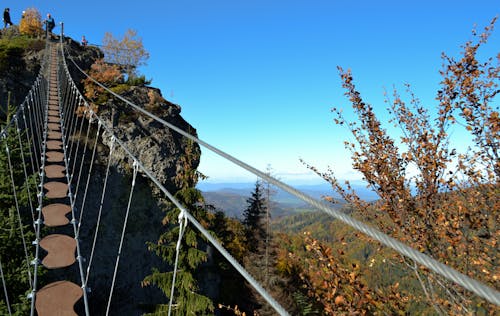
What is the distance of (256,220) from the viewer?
2564cm

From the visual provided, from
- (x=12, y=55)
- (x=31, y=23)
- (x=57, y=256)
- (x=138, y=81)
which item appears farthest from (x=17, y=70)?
(x=57, y=256)

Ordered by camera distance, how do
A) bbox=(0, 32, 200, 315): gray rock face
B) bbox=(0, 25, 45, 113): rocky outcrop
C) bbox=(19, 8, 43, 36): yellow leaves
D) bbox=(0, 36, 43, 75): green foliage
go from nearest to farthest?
bbox=(0, 32, 200, 315): gray rock face → bbox=(0, 25, 45, 113): rocky outcrop → bbox=(0, 36, 43, 75): green foliage → bbox=(19, 8, 43, 36): yellow leaves

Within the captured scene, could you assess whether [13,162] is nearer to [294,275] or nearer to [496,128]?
[496,128]

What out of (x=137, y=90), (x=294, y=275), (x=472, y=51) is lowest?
(x=294, y=275)

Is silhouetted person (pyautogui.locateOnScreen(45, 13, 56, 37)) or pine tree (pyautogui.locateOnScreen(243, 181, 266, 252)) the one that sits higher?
silhouetted person (pyautogui.locateOnScreen(45, 13, 56, 37))

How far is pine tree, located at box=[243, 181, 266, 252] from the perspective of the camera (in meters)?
23.9

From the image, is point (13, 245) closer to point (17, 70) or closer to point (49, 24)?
point (17, 70)

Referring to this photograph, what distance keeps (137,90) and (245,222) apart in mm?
14890

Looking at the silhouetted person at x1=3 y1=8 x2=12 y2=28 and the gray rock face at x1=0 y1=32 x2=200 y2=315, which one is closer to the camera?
the gray rock face at x1=0 y1=32 x2=200 y2=315

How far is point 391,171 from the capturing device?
138 inches

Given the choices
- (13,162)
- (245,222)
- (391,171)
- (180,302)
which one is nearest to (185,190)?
(180,302)

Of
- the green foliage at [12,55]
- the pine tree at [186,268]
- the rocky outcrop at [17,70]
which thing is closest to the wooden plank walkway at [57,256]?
the pine tree at [186,268]

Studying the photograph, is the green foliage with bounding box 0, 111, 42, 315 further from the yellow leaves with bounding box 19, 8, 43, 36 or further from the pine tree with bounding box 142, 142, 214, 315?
the yellow leaves with bounding box 19, 8, 43, 36

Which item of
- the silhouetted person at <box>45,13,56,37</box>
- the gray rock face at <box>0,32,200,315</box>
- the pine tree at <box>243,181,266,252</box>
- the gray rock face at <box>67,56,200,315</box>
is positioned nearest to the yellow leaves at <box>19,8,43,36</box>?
the silhouetted person at <box>45,13,56,37</box>
